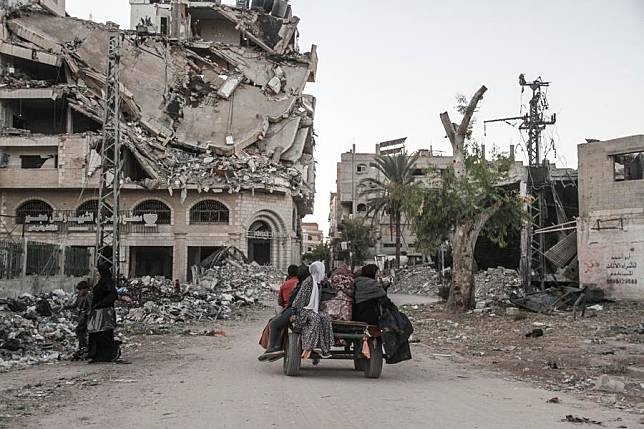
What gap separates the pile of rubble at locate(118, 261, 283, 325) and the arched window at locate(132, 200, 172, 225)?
6830mm

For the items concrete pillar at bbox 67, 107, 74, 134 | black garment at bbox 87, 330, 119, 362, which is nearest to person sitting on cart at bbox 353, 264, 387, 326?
black garment at bbox 87, 330, 119, 362

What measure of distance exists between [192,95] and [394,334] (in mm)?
51584

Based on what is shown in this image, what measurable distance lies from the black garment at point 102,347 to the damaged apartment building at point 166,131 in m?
40.8

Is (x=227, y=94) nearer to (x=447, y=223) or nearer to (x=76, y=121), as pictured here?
(x=76, y=121)

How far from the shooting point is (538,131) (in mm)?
35938

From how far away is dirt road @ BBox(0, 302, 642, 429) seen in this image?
6.53 meters

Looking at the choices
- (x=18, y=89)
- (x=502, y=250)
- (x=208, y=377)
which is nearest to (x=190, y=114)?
(x=18, y=89)

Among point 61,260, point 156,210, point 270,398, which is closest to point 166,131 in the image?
point 156,210

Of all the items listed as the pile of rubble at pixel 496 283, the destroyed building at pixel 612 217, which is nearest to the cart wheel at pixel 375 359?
the destroyed building at pixel 612 217

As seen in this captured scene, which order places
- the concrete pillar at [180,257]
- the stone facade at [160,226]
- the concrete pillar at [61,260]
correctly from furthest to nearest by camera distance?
the stone facade at [160,226] → the concrete pillar at [180,257] → the concrete pillar at [61,260]

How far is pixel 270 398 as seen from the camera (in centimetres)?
770

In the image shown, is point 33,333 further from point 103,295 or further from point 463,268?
point 463,268

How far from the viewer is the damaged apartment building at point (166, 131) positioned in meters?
52.4

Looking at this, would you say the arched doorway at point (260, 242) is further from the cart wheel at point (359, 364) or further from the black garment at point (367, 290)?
the black garment at point (367, 290)
